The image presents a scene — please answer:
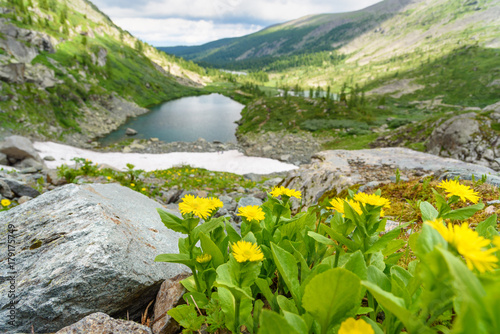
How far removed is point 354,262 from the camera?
1.32 meters

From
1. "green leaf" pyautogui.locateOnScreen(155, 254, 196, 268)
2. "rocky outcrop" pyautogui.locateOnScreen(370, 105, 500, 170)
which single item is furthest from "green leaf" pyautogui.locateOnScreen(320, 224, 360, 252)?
"rocky outcrop" pyautogui.locateOnScreen(370, 105, 500, 170)

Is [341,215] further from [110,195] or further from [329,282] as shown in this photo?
[110,195]

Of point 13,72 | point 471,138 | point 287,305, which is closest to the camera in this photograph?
point 287,305

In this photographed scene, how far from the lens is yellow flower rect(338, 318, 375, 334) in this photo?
0.91m

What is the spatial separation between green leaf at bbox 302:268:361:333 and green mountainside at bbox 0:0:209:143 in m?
41.0

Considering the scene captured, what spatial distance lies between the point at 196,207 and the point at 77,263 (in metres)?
1.35

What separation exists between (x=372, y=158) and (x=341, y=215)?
249 inches

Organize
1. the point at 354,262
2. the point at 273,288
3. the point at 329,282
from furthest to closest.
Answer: the point at 273,288 → the point at 354,262 → the point at 329,282

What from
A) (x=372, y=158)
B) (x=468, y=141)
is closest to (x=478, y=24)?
(x=468, y=141)

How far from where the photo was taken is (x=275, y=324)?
3.18 ft

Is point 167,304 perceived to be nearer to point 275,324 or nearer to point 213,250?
point 213,250

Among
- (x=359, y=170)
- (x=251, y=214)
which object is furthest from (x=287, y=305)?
(x=359, y=170)

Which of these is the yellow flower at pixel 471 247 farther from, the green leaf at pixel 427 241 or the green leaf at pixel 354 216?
the green leaf at pixel 354 216

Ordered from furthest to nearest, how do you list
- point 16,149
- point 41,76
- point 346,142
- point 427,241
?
point 41,76, point 346,142, point 16,149, point 427,241
